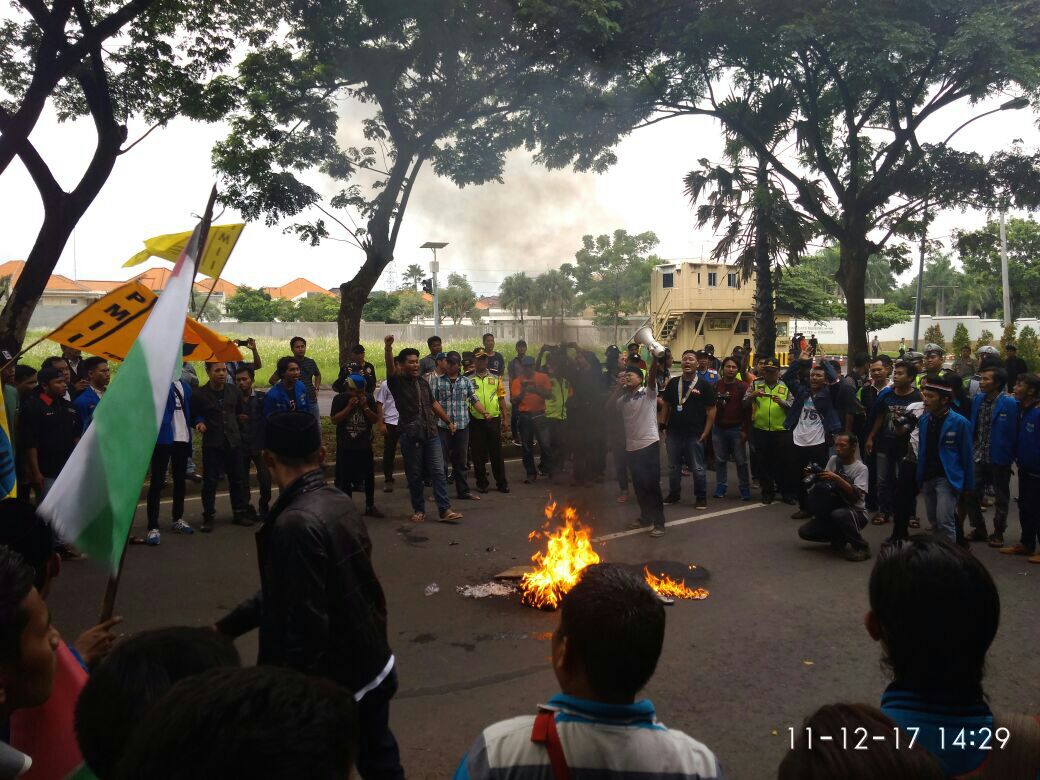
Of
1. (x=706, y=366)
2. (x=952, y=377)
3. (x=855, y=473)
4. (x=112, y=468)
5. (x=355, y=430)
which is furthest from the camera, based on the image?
(x=706, y=366)

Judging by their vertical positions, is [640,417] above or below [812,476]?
above

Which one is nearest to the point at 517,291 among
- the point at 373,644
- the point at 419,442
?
the point at 419,442

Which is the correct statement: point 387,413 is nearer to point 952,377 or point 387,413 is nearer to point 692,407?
point 692,407

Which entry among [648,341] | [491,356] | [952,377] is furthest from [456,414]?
[952,377]

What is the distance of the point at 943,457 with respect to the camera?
20.1 feet

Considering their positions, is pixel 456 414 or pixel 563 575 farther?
pixel 456 414

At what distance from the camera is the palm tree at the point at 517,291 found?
29.2 ft

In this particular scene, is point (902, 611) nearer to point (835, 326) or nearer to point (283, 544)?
point (283, 544)

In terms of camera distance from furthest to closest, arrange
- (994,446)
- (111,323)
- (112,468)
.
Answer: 1. (994,446)
2. (111,323)
3. (112,468)

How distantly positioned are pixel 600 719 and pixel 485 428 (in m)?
8.00

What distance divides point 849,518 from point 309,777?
631 cm

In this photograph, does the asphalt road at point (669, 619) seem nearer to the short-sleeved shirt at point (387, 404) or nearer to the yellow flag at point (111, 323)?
the short-sleeved shirt at point (387, 404)

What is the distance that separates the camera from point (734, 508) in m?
8.41

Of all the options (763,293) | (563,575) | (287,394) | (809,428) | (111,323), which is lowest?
(563,575)
